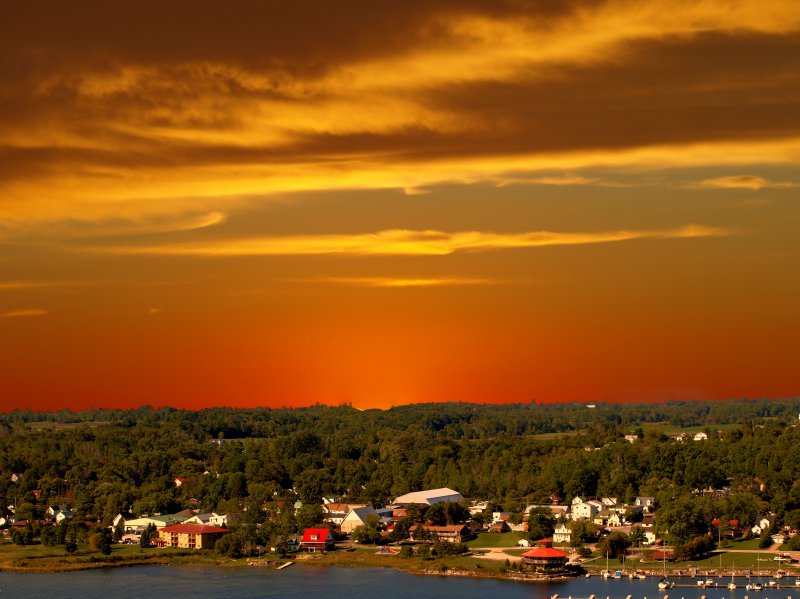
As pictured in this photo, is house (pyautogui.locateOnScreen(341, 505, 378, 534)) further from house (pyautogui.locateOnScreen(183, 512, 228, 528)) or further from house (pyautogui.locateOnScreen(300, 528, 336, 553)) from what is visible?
house (pyautogui.locateOnScreen(183, 512, 228, 528))

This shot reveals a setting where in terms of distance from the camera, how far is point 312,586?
50750 mm

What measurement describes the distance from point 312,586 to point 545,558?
31.0ft

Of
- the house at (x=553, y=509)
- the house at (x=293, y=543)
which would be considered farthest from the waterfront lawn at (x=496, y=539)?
the house at (x=293, y=543)

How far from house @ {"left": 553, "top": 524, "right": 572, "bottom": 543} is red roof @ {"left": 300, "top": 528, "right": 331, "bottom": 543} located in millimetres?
10624

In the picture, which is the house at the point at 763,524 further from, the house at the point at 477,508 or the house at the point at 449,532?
the house at the point at 477,508

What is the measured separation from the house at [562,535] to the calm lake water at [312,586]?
8.10 metres

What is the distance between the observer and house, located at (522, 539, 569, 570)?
2057 inches

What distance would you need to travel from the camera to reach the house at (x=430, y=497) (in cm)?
7225

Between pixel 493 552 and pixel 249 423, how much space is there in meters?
84.3

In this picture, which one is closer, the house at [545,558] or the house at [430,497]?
the house at [545,558]

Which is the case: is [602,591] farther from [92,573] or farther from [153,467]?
[153,467]

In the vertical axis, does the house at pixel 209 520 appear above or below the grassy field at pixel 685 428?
below

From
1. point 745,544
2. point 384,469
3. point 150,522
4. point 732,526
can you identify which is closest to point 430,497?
point 384,469

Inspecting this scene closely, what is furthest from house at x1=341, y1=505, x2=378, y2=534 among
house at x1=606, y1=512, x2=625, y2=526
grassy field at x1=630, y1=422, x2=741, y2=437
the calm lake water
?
grassy field at x1=630, y1=422, x2=741, y2=437
